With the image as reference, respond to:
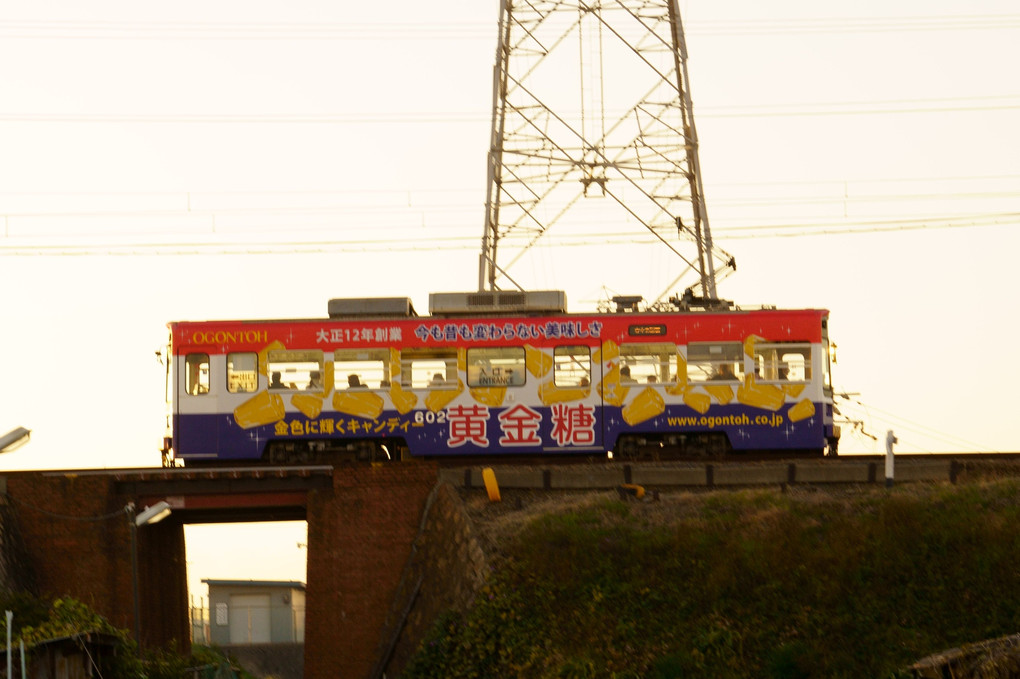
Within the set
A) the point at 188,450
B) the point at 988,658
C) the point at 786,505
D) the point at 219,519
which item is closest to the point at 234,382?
the point at 188,450

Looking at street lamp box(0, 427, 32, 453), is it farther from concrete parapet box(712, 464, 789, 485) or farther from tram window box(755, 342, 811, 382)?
tram window box(755, 342, 811, 382)

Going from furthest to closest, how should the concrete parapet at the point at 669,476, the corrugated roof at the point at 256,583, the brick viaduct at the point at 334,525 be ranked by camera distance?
1. the corrugated roof at the point at 256,583
2. the concrete parapet at the point at 669,476
3. the brick viaduct at the point at 334,525

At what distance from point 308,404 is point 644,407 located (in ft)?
25.1

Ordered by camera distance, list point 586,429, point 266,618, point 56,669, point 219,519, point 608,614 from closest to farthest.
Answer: point 56,669 < point 608,614 < point 586,429 < point 219,519 < point 266,618

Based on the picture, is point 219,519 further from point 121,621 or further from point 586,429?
point 586,429

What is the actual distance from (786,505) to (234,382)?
12.9 metres

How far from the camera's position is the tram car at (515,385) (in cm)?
3075

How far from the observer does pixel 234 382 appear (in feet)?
102

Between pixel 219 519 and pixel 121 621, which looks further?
pixel 219 519

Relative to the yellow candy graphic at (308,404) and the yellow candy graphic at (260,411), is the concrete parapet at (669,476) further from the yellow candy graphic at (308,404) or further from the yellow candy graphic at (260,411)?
the yellow candy graphic at (260,411)

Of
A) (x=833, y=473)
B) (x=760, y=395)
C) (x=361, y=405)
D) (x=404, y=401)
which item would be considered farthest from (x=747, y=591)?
(x=361, y=405)

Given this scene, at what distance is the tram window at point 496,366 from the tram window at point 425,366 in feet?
1.43

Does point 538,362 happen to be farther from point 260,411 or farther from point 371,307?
point 260,411

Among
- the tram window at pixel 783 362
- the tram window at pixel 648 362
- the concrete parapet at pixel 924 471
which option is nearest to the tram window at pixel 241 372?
the tram window at pixel 648 362
